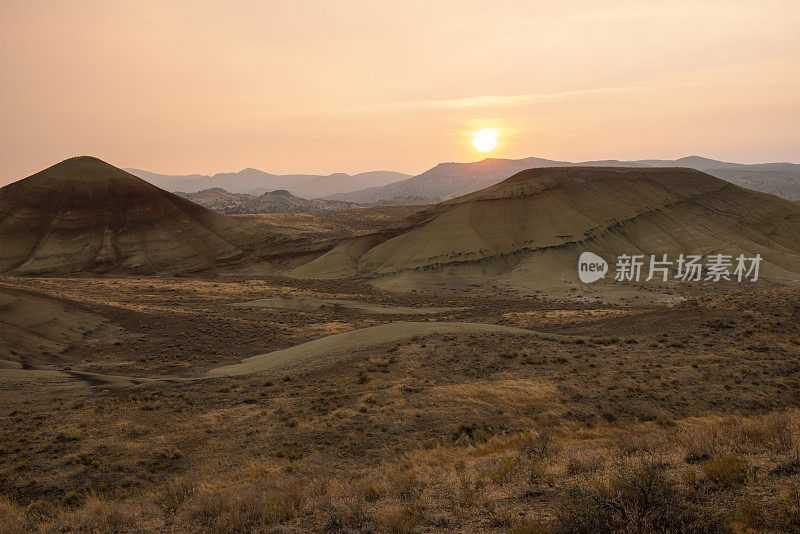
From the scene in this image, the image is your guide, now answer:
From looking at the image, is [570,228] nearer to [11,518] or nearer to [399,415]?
[399,415]

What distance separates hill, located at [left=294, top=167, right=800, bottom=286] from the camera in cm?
6762

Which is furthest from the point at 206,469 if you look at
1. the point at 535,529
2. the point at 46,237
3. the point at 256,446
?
the point at 46,237

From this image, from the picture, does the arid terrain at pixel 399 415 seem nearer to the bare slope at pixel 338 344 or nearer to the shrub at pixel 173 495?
the shrub at pixel 173 495

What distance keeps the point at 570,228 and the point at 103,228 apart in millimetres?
100767

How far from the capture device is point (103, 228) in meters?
95.5

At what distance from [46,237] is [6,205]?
15.7 m

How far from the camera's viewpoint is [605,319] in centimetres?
3105

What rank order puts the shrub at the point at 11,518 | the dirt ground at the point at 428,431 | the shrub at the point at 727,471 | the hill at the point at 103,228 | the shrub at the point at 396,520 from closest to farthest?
the shrub at the point at 396,520, the shrub at the point at 727,471, the dirt ground at the point at 428,431, the shrub at the point at 11,518, the hill at the point at 103,228

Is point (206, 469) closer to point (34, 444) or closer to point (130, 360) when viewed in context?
point (34, 444)

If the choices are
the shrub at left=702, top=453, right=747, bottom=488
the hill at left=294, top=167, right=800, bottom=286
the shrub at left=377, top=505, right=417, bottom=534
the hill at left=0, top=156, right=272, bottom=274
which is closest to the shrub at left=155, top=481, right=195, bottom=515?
the shrub at left=377, top=505, right=417, bottom=534

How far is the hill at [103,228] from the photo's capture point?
8662 cm

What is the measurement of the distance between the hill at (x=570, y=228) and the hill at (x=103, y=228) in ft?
100

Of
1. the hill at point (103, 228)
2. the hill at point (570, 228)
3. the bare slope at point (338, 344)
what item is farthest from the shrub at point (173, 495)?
the hill at point (103, 228)

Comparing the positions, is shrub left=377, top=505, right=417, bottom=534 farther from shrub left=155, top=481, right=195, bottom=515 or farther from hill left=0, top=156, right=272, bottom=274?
hill left=0, top=156, right=272, bottom=274
